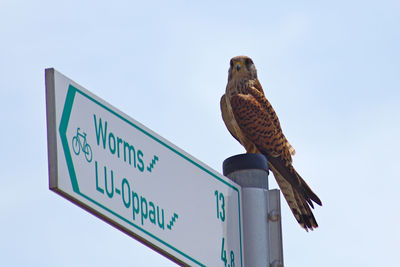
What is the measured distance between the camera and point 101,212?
215cm

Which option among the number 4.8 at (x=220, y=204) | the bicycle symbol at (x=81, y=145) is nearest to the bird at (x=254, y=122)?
the number 4.8 at (x=220, y=204)

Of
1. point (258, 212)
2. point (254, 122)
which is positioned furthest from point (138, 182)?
point (254, 122)

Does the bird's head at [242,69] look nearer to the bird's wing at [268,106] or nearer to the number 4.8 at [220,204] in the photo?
the bird's wing at [268,106]

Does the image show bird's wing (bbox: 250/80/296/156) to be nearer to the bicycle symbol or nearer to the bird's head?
the bird's head

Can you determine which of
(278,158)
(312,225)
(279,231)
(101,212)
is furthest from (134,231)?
(278,158)

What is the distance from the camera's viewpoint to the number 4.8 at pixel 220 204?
2.73m

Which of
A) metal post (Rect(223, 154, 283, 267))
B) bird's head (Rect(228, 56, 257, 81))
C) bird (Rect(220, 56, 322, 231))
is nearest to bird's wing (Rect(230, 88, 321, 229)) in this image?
bird (Rect(220, 56, 322, 231))

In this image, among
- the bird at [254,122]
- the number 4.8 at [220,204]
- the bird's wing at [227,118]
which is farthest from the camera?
the bird's wing at [227,118]

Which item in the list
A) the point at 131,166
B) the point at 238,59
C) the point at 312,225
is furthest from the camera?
the point at 238,59

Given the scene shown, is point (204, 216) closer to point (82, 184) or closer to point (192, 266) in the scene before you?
point (192, 266)

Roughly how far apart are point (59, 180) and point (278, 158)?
385 cm

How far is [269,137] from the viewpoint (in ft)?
19.9

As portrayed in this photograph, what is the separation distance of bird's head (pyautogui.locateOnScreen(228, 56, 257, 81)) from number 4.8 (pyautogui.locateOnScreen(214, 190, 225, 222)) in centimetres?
421

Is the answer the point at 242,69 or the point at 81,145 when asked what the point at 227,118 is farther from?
the point at 81,145
